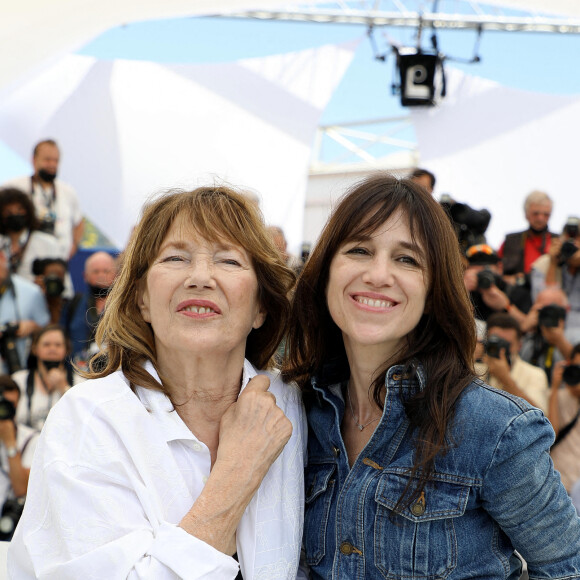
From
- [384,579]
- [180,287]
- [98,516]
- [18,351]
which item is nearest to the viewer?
[98,516]

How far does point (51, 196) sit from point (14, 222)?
1.71ft

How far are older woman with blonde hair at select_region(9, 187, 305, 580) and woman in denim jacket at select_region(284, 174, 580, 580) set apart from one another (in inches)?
4.0

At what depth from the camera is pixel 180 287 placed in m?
1.90

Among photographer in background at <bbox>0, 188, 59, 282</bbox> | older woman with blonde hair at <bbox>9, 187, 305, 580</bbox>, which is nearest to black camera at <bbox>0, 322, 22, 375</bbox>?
photographer in background at <bbox>0, 188, 59, 282</bbox>

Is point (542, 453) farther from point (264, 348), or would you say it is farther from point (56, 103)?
point (56, 103)

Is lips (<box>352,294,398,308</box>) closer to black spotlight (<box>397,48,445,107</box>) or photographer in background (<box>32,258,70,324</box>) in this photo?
photographer in background (<box>32,258,70,324</box>)

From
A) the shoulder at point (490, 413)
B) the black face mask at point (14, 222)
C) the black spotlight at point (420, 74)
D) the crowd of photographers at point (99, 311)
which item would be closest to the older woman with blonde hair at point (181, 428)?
the shoulder at point (490, 413)

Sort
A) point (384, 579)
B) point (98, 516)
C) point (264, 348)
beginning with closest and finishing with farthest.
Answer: point (98, 516) < point (384, 579) < point (264, 348)

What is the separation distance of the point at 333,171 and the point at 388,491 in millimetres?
10226

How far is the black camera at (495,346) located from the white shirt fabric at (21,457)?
235 cm

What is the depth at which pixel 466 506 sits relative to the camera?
5.68 feet

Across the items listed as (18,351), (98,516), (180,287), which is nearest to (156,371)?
(180,287)

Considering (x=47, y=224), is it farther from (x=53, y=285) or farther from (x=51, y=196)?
(x=53, y=285)

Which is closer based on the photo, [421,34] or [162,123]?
[421,34]
